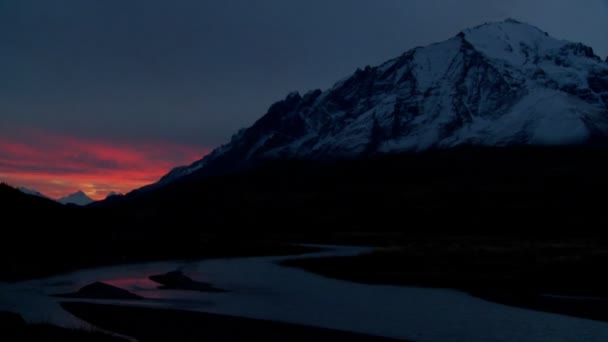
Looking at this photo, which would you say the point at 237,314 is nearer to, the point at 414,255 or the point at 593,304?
the point at 593,304

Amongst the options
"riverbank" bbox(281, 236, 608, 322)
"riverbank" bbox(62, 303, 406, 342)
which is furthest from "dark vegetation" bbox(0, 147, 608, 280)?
"riverbank" bbox(62, 303, 406, 342)

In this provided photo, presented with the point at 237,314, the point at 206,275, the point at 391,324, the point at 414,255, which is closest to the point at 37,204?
the point at 206,275

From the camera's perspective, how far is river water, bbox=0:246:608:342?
3297 cm

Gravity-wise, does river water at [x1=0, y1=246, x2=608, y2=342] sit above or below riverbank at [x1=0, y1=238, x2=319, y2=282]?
below

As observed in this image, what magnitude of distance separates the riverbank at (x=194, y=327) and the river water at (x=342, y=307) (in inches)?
59.8

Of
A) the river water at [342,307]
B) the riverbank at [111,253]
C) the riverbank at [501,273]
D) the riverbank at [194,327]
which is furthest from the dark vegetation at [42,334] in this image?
the riverbank at [111,253]

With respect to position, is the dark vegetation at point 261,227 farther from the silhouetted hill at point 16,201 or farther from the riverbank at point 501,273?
the riverbank at point 501,273

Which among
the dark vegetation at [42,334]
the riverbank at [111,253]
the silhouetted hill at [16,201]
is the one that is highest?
the silhouetted hill at [16,201]

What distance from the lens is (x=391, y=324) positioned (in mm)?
35156

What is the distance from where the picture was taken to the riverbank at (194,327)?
30.8 meters

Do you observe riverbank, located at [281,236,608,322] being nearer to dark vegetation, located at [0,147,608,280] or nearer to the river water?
the river water

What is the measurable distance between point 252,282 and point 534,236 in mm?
80737

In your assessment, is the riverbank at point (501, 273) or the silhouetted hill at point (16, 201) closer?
the riverbank at point (501, 273)

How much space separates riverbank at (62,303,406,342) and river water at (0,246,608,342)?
4.98 ft
